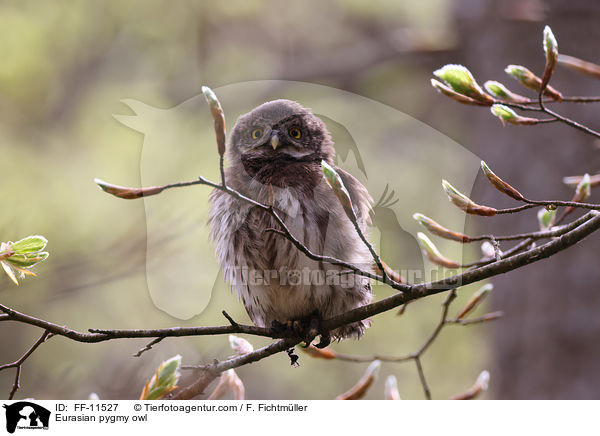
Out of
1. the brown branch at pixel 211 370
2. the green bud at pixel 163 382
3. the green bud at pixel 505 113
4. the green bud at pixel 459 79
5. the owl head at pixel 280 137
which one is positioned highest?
the green bud at pixel 459 79

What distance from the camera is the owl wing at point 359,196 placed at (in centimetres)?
154

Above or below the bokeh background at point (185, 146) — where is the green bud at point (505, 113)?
above

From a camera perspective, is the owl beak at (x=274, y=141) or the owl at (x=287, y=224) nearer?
the owl at (x=287, y=224)

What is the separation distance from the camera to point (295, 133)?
1.73 meters

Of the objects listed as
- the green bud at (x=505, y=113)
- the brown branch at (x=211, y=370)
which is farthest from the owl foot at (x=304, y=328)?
the green bud at (x=505, y=113)

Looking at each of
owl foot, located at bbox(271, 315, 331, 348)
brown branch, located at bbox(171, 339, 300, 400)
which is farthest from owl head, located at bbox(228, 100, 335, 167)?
brown branch, located at bbox(171, 339, 300, 400)

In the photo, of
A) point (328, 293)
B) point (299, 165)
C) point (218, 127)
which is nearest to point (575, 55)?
point (299, 165)

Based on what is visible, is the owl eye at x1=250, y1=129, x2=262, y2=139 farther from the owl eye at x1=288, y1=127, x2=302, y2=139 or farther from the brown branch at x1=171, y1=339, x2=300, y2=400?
the brown branch at x1=171, y1=339, x2=300, y2=400

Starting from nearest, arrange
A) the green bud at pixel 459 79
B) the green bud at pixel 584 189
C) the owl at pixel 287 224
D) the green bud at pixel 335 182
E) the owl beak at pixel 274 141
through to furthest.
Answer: the green bud at pixel 335 182 → the green bud at pixel 459 79 → the green bud at pixel 584 189 → the owl at pixel 287 224 → the owl beak at pixel 274 141

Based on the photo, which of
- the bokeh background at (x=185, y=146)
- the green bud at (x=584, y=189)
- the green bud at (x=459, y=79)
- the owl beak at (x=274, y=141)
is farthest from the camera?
the bokeh background at (x=185, y=146)
